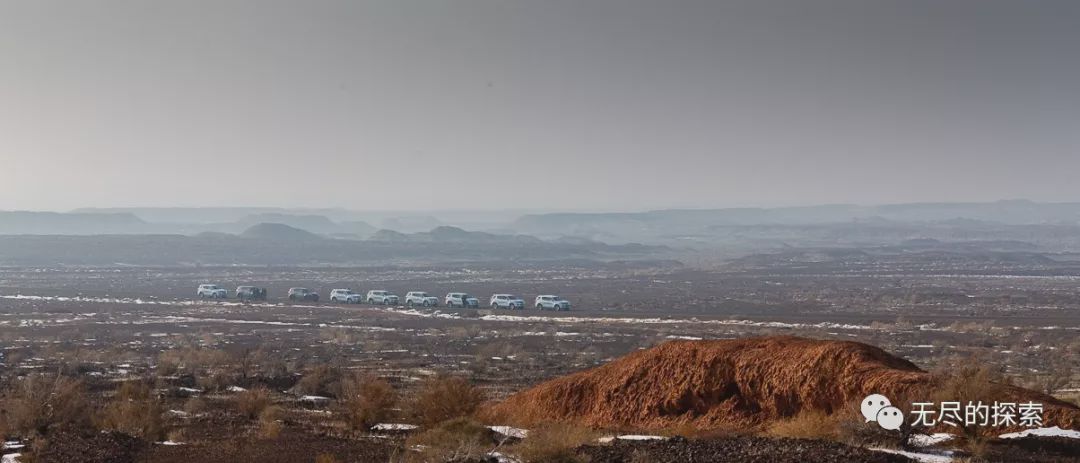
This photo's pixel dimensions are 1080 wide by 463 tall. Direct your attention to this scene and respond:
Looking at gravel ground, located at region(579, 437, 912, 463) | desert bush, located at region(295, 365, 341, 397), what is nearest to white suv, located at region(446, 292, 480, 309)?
desert bush, located at region(295, 365, 341, 397)

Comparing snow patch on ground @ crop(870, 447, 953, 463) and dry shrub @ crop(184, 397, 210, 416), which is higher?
snow patch on ground @ crop(870, 447, 953, 463)

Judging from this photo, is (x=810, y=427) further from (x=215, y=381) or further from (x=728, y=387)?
(x=215, y=381)

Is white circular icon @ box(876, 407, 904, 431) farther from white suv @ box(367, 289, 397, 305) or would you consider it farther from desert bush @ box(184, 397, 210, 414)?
white suv @ box(367, 289, 397, 305)

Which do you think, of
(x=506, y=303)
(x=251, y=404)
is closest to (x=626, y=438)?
(x=251, y=404)

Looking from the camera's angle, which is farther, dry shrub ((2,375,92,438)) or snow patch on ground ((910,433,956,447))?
dry shrub ((2,375,92,438))

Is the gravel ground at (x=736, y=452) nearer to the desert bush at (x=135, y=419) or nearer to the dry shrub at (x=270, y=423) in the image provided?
the dry shrub at (x=270, y=423)
